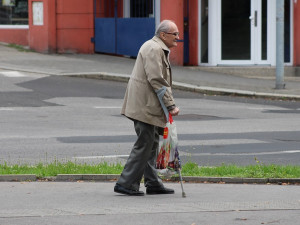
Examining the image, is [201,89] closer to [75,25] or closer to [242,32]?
[242,32]

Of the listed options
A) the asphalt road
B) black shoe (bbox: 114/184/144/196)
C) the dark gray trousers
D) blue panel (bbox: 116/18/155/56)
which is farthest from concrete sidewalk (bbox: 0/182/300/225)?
blue panel (bbox: 116/18/155/56)

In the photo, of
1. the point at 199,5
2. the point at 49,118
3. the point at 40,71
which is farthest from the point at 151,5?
the point at 49,118

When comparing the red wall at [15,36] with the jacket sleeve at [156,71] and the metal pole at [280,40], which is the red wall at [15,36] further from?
the jacket sleeve at [156,71]

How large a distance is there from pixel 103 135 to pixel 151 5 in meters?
12.9

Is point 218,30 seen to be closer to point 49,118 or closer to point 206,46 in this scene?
point 206,46

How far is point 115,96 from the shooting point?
1975 centimetres

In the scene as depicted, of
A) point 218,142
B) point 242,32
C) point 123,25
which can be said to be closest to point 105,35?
point 123,25

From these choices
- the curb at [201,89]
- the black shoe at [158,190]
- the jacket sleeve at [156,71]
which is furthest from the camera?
the curb at [201,89]

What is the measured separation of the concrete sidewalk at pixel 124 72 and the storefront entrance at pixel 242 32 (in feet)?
2.51

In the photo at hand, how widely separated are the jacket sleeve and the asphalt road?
273 cm

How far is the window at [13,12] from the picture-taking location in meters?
27.4

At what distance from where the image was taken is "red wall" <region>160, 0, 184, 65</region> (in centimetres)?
2511

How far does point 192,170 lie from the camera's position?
10.2 metres

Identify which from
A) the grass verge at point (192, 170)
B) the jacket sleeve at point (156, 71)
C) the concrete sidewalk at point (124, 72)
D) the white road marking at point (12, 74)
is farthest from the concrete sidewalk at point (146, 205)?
the white road marking at point (12, 74)
